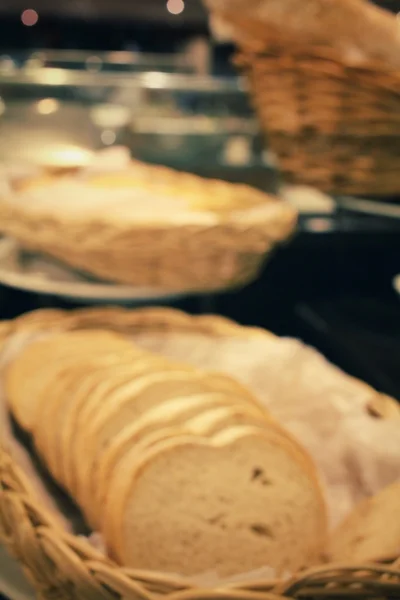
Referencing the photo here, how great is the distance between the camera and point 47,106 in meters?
1.10

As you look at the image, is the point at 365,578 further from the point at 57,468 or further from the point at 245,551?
the point at 57,468

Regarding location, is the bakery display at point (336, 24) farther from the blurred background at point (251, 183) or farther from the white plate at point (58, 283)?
the white plate at point (58, 283)

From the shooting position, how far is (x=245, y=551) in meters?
0.46

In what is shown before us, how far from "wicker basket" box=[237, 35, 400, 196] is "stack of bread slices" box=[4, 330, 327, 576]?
42 cm

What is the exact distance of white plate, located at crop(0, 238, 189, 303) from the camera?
839mm

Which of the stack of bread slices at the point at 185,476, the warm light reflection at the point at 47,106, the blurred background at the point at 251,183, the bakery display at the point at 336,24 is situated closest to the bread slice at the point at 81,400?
the stack of bread slices at the point at 185,476

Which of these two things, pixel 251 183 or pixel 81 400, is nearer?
pixel 81 400

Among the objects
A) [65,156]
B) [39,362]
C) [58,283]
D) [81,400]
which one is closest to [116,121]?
[65,156]

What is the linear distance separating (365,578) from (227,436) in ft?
0.48

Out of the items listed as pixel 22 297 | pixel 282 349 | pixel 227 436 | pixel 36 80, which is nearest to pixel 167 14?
pixel 36 80

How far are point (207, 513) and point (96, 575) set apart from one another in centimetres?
10

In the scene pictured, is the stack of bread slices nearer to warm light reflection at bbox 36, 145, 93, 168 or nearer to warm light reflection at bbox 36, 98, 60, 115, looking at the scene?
warm light reflection at bbox 36, 145, 93, 168

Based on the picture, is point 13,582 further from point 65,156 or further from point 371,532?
point 65,156

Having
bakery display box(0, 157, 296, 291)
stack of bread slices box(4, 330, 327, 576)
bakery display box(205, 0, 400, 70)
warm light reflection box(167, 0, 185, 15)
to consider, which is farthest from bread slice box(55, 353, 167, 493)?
warm light reflection box(167, 0, 185, 15)
